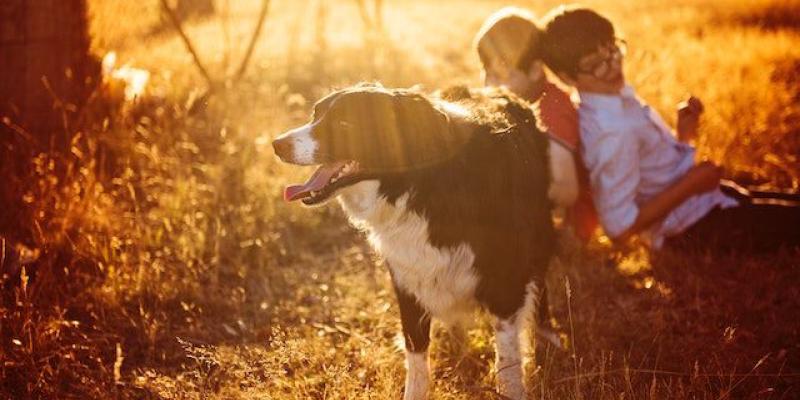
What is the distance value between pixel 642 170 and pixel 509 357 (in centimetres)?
188

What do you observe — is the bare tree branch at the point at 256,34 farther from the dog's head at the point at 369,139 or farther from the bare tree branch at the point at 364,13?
the dog's head at the point at 369,139

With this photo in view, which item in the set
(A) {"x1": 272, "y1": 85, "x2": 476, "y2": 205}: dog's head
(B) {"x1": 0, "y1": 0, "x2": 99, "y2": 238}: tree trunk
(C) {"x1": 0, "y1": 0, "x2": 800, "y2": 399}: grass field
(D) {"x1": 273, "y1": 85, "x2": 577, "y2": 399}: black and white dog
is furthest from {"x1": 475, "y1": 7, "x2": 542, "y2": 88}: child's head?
(B) {"x1": 0, "y1": 0, "x2": 99, "y2": 238}: tree trunk

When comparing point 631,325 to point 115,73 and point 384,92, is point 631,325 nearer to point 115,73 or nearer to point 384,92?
point 384,92

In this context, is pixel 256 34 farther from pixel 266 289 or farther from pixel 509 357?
pixel 509 357

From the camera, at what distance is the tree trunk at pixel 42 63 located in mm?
4336

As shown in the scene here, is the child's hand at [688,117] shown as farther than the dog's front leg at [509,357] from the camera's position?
Yes

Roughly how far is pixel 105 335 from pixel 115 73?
271 cm

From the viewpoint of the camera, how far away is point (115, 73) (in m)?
5.45

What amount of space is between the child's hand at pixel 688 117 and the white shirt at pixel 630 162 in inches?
7.5

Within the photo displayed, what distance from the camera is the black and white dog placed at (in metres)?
2.66

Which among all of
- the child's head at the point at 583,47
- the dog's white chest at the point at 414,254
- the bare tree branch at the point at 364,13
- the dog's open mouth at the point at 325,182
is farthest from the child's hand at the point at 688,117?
the bare tree branch at the point at 364,13

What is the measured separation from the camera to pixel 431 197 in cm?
268

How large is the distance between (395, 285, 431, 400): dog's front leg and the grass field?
10 cm

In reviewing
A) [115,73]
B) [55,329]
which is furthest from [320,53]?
[55,329]
